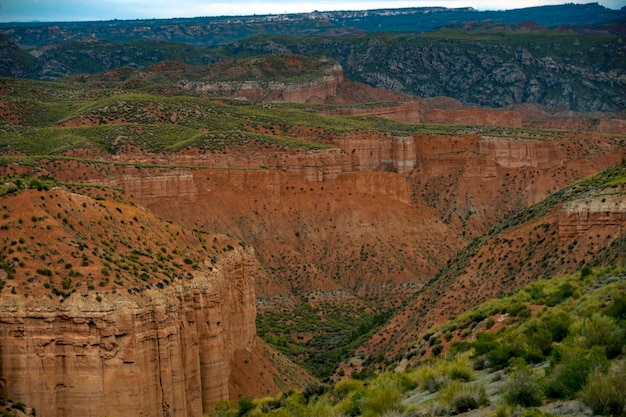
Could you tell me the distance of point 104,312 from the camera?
42781 mm

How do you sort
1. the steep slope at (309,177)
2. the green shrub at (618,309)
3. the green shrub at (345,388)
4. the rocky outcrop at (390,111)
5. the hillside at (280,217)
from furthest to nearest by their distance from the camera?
the rocky outcrop at (390,111)
the steep slope at (309,177)
the hillside at (280,217)
the green shrub at (345,388)
the green shrub at (618,309)

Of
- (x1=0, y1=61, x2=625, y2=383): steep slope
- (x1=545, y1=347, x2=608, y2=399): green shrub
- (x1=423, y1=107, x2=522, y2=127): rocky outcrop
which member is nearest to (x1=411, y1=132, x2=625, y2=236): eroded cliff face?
(x1=0, y1=61, x2=625, y2=383): steep slope

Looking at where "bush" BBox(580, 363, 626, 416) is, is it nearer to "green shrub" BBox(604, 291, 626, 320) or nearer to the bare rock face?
"green shrub" BBox(604, 291, 626, 320)

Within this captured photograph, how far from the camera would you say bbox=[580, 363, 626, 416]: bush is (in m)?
24.5

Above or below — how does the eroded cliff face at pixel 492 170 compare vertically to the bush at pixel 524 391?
below

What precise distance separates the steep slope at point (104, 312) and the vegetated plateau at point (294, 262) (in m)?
0.08

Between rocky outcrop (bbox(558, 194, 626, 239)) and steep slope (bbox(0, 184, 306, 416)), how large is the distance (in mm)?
20179

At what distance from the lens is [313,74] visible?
196375 millimetres

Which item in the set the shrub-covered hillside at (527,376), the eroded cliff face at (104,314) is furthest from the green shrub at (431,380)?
the eroded cliff face at (104,314)

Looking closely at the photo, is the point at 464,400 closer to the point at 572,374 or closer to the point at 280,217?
the point at 572,374

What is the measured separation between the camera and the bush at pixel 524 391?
87.5 feet

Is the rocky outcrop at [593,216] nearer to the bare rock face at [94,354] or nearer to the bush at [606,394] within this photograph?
the bare rock face at [94,354]

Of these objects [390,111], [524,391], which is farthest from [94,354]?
[390,111]

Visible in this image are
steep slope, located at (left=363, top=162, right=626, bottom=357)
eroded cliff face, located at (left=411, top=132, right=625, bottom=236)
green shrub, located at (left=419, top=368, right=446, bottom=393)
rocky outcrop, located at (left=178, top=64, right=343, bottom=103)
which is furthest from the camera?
rocky outcrop, located at (left=178, top=64, right=343, bottom=103)
